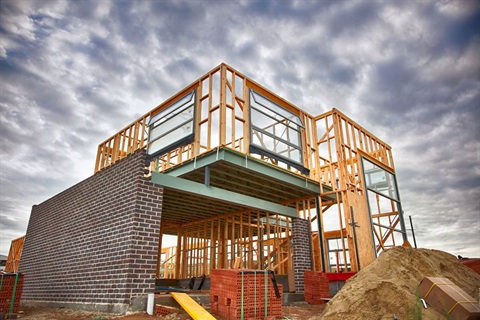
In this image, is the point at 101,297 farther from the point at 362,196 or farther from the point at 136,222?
the point at 362,196

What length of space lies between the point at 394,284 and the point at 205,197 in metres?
6.31

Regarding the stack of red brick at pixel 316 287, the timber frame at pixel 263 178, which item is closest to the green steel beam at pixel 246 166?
the timber frame at pixel 263 178

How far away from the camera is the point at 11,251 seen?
2361 centimetres

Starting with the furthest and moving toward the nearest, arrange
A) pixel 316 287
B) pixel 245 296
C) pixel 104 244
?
1. pixel 316 287
2. pixel 104 244
3. pixel 245 296

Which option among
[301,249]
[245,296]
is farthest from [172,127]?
[245,296]

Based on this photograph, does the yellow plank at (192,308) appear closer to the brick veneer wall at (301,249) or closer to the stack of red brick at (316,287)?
the stack of red brick at (316,287)

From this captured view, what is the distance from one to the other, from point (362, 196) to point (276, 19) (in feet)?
27.5

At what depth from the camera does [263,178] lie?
11992mm

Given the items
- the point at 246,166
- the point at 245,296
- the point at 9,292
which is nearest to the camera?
the point at 245,296

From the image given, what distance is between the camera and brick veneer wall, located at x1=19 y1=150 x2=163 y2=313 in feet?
26.1

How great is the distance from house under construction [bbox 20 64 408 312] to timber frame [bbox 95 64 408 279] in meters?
0.05

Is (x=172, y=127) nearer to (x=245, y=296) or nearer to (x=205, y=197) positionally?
(x=205, y=197)

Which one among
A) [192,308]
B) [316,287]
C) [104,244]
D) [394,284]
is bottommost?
[192,308]

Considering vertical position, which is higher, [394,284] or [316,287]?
[394,284]
